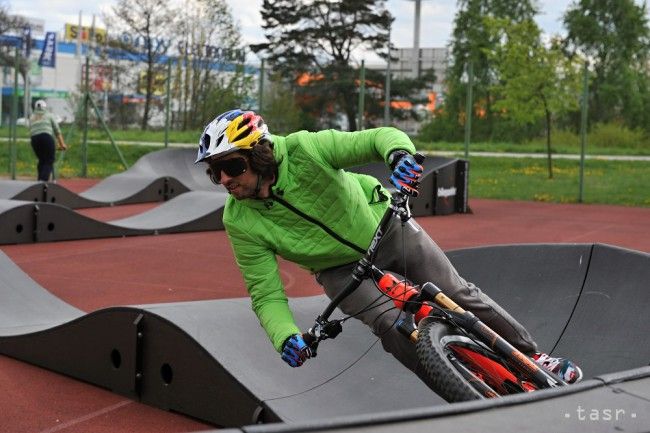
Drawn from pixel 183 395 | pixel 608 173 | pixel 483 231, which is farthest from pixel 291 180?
pixel 608 173

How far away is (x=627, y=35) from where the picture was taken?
1761 inches

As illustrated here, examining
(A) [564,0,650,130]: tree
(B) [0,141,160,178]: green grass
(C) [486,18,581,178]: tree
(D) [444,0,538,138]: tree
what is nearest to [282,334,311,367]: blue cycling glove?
(C) [486,18,581,178]: tree

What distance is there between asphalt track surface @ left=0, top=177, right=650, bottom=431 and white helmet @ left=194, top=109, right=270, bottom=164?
152 centimetres

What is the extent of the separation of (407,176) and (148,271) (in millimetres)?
6581

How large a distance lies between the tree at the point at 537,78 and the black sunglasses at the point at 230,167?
18.5 m

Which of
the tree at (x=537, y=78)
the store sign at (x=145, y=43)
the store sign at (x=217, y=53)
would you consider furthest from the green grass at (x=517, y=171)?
the store sign at (x=145, y=43)

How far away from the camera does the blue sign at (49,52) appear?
65.3 meters

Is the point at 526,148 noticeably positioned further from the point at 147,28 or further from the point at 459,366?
the point at 459,366

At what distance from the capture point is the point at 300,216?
174 inches

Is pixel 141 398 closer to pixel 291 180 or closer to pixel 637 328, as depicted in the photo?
pixel 291 180

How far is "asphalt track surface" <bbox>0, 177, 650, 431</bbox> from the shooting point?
490cm

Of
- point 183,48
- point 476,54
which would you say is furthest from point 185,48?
point 476,54

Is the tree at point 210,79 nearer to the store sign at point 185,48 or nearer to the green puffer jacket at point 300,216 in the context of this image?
the store sign at point 185,48

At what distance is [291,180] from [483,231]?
10122mm
